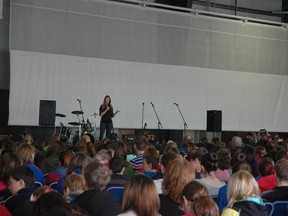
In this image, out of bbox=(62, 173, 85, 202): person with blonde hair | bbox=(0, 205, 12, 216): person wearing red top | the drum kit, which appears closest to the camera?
bbox=(0, 205, 12, 216): person wearing red top

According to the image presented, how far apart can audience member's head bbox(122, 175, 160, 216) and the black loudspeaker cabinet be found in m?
Answer: 10.9

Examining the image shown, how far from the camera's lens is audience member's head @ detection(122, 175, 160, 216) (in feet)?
10.3

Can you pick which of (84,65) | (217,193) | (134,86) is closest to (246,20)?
(134,86)

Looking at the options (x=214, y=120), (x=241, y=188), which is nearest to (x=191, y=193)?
(x=241, y=188)

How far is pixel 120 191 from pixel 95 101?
1098 centimetres

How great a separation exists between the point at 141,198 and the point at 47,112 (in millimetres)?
11056

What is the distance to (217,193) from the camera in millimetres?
5254

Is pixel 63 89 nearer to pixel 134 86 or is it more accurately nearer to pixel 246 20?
pixel 134 86

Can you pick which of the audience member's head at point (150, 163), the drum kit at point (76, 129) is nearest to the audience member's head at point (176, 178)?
the audience member's head at point (150, 163)

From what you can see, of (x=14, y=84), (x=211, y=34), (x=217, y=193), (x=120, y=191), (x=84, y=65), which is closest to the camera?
(x=120, y=191)

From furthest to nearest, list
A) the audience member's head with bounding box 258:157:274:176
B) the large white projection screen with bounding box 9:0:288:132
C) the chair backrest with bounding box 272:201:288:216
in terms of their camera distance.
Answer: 1. the large white projection screen with bounding box 9:0:288:132
2. the audience member's head with bounding box 258:157:274:176
3. the chair backrest with bounding box 272:201:288:216

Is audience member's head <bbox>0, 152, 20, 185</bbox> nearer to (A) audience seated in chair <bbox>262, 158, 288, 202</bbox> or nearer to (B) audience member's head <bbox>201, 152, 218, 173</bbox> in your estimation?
(B) audience member's head <bbox>201, 152, 218, 173</bbox>

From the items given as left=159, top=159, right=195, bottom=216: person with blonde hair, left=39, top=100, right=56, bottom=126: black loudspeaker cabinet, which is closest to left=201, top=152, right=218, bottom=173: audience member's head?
left=159, top=159, right=195, bottom=216: person with blonde hair

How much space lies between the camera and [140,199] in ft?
10.3
